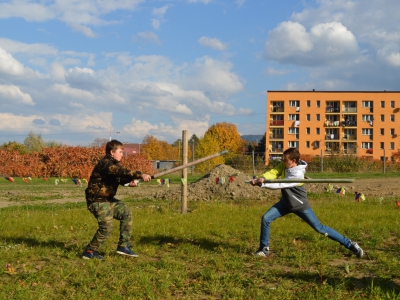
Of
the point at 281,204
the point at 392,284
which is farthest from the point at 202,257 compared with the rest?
the point at 392,284

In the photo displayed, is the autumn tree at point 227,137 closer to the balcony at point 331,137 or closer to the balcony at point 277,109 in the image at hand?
the balcony at point 277,109

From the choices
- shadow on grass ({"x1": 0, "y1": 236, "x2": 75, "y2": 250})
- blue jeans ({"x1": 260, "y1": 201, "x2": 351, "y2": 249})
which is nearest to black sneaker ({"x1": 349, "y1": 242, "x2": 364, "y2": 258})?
blue jeans ({"x1": 260, "y1": 201, "x2": 351, "y2": 249})

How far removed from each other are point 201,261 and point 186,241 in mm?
Answer: 1452

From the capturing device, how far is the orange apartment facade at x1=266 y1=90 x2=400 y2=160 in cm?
6456

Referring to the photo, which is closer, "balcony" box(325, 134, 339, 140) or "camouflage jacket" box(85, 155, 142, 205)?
"camouflage jacket" box(85, 155, 142, 205)

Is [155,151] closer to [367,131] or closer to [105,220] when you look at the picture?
[367,131]

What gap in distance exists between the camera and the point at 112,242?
7.70 m

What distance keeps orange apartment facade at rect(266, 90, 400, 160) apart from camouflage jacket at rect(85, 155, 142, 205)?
5939 cm

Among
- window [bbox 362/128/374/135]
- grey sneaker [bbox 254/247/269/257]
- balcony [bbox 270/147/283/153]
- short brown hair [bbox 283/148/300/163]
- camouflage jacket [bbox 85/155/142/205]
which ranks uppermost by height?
window [bbox 362/128/374/135]

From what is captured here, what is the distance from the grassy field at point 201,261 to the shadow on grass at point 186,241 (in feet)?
0.06

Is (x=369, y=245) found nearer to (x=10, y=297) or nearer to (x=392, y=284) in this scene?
(x=392, y=284)

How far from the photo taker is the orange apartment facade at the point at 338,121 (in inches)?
2542

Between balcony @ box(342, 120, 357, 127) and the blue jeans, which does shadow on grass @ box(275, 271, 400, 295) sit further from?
balcony @ box(342, 120, 357, 127)

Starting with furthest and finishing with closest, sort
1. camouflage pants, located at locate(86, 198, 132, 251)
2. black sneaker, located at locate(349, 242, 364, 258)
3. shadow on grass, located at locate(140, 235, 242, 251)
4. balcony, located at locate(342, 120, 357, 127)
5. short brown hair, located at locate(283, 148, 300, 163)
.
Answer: balcony, located at locate(342, 120, 357, 127) < shadow on grass, located at locate(140, 235, 242, 251) < short brown hair, located at locate(283, 148, 300, 163) < camouflage pants, located at locate(86, 198, 132, 251) < black sneaker, located at locate(349, 242, 364, 258)
